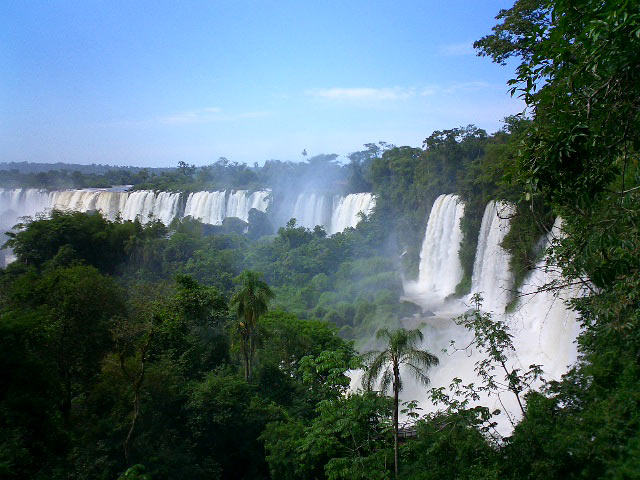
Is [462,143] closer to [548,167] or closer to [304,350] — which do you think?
[304,350]

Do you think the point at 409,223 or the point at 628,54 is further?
the point at 409,223

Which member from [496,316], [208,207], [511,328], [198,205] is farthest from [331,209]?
[511,328]

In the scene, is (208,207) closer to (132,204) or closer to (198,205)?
(198,205)

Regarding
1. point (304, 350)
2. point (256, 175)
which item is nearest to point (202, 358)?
point (304, 350)

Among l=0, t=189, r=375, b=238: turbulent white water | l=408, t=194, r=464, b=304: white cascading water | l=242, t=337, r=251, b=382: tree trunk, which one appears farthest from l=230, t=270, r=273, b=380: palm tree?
l=0, t=189, r=375, b=238: turbulent white water

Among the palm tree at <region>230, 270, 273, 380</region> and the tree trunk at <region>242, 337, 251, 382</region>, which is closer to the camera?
the palm tree at <region>230, 270, 273, 380</region>

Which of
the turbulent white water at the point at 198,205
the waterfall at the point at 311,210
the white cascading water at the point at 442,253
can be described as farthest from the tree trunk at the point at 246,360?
the waterfall at the point at 311,210

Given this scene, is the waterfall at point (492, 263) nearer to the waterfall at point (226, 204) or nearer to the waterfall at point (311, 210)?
the waterfall at point (311, 210)

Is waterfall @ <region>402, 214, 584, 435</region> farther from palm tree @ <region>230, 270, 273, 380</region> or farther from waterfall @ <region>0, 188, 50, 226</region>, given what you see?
waterfall @ <region>0, 188, 50, 226</region>
